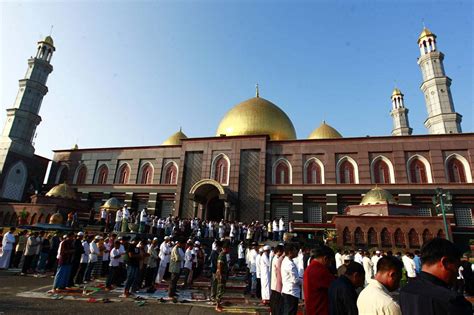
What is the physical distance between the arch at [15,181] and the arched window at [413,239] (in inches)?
1350

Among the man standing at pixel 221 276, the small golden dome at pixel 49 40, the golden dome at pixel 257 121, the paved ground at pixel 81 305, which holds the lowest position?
the paved ground at pixel 81 305

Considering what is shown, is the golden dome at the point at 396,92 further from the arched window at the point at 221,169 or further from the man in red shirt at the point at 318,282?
the man in red shirt at the point at 318,282

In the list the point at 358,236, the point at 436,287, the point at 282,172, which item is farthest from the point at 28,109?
the point at 436,287

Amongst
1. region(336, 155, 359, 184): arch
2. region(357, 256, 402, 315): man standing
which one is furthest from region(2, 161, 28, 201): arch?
region(357, 256, 402, 315): man standing

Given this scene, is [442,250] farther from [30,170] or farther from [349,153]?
[30,170]

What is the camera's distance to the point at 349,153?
24.2m

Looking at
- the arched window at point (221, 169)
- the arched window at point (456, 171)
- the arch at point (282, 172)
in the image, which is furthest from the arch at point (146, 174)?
the arched window at point (456, 171)

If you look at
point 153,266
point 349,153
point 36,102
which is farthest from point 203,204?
point 36,102

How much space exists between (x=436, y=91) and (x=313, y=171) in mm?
17213

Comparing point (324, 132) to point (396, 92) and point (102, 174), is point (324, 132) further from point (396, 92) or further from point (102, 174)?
point (102, 174)

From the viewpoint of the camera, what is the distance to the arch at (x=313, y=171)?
24.2 metres

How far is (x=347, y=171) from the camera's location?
24031mm

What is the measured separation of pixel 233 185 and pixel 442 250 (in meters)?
22.3

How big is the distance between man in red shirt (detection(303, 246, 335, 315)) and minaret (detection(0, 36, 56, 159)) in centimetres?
3348
